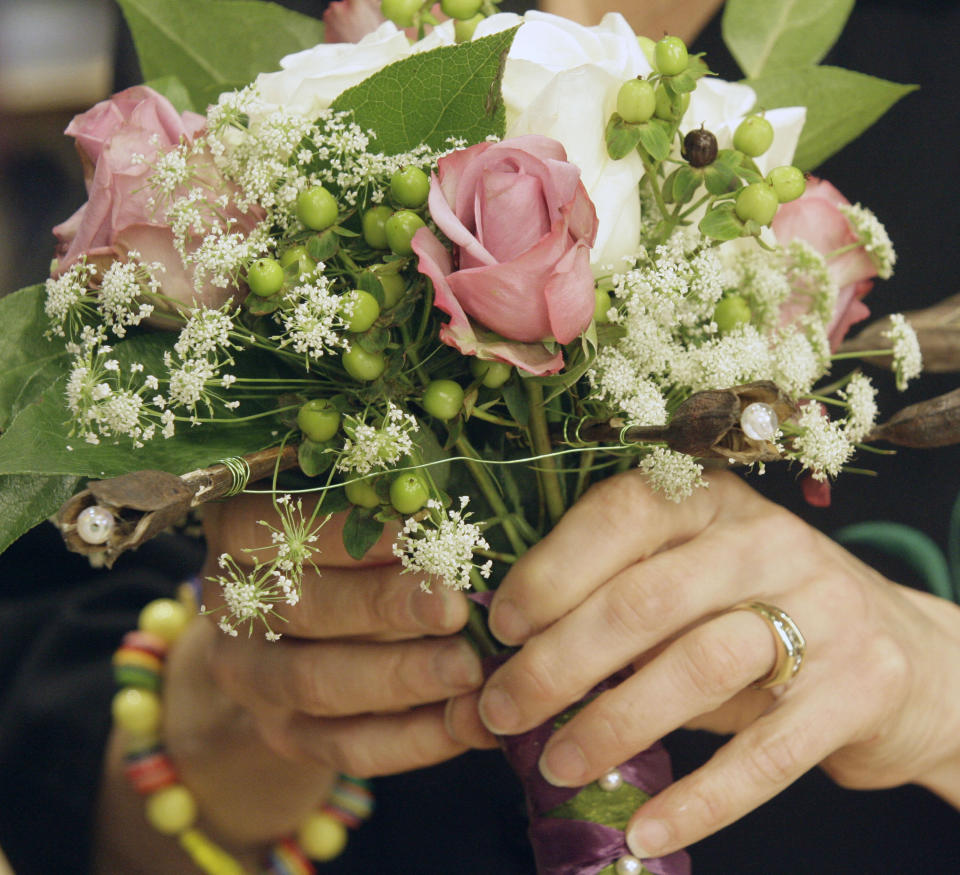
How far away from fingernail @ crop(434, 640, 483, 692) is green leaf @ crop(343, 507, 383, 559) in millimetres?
161

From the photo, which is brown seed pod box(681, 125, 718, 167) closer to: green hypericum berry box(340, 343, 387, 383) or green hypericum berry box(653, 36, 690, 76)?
green hypericum berry box(653, 36, 690, 76)

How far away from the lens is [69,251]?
1.36 feet

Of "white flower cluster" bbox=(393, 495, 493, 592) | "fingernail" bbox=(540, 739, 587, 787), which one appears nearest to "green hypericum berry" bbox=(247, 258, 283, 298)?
"white flower cluster" bbox=(393, 495, 493, 592)

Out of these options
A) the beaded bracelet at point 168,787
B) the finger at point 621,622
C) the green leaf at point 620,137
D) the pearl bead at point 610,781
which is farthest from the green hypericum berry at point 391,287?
the beaded bracelet at point 168,787

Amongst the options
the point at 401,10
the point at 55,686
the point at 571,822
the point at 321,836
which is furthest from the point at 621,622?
the point at 55,686

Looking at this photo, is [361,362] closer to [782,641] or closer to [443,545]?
[443,545]

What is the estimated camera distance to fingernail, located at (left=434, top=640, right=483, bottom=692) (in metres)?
0.54

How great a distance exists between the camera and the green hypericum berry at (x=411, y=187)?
364 millimetres

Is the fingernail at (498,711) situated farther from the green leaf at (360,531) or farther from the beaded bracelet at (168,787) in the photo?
the beaded bracelet at (168,787)

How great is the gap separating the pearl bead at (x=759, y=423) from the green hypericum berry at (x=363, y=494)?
17 cm

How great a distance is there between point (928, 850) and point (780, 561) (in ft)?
1.45

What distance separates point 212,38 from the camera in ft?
1.83

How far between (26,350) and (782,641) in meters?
0.45

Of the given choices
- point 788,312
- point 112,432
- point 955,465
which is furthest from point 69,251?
point 955,465
